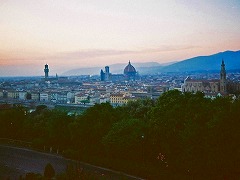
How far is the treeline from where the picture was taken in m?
14.0

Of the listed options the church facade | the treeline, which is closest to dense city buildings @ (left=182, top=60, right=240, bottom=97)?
the treeline

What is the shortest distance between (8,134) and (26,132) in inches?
62.1

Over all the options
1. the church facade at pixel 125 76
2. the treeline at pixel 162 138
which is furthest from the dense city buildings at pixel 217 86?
the church facade at pixel 125 76

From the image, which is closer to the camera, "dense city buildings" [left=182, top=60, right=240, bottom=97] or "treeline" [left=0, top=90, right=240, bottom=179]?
"treeline" [left=0, top=90, right=240, bottom=179]

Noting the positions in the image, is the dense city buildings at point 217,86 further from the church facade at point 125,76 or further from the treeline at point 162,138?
the church facade at point 125,76

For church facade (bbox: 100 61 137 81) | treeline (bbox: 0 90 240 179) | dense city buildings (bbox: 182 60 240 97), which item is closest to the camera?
treeline (bbox: 0 90 240 179)

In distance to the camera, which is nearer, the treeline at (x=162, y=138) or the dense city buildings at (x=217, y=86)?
the treeline at (x=162, y=138)

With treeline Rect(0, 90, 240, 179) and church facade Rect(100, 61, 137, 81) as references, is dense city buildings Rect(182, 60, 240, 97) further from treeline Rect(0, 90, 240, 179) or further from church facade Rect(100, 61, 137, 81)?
church facade Rect(100, 61, 137, 81)

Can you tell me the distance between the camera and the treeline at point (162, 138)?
14016mm

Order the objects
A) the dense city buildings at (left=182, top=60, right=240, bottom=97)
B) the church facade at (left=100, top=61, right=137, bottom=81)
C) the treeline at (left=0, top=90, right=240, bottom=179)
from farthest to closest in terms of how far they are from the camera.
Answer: the church facade at (left=100, top=61, right=137, bottom=81) < the dense city buildings at (left=182, top=60, right=240, bottom=97) < the treeline at (left=0, top=90, right=240, bottom=179)

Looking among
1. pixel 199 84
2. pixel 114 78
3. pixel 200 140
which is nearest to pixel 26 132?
pixel 200 140

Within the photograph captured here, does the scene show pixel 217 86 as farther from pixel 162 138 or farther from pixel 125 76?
pixel 125 76

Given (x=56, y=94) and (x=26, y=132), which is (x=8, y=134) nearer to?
(x=26, y=132)

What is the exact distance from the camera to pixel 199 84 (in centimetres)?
8038
